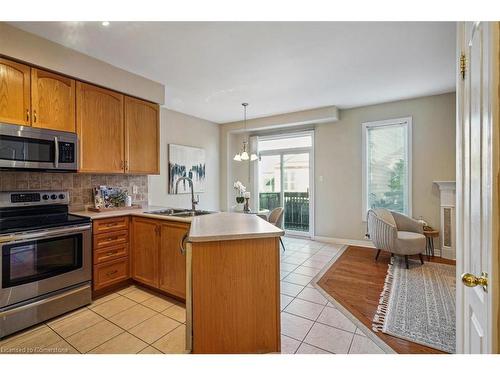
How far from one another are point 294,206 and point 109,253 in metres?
3.78

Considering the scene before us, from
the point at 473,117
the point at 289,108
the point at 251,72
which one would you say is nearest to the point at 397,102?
the point at 289,108

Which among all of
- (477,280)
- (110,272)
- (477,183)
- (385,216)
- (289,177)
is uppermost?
(289,177)

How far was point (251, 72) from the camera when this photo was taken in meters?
3.03

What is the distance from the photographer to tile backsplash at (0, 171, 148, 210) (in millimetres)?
2426

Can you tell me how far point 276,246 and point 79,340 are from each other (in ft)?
5.54

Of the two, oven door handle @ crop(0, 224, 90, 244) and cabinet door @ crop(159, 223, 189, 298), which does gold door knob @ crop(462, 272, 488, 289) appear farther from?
oven door handle @ crop(0, 224, 90, 244)

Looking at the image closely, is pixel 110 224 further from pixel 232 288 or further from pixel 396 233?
pixel 396 233

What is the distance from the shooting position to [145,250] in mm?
2676

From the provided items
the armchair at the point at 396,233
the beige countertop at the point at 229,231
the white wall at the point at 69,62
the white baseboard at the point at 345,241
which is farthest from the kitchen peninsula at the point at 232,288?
the white baseboard at the point at 345,241

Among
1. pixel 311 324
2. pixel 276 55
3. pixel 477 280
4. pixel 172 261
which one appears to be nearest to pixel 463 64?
pixel 477 280

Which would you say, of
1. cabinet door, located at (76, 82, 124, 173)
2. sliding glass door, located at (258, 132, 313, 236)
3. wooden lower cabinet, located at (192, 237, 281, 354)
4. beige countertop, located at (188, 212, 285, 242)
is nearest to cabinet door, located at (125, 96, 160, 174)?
cabinet door, located at (76, 82, 124, 173)

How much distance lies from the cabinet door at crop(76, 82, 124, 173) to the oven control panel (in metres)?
0.41
